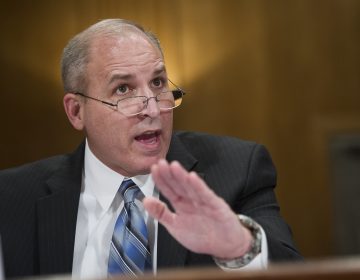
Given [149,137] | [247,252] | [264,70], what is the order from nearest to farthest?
1. [247,252]
2. [149,137]
3. [264,70]

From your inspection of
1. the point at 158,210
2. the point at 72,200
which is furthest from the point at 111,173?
the point at 158,210

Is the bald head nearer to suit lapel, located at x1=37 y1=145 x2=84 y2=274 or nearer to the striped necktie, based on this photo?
suit lapel, located at x1=37 y1=145 x2=84 y2=274

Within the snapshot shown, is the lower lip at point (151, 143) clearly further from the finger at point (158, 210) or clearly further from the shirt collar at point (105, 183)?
the finger at point (158, 210)

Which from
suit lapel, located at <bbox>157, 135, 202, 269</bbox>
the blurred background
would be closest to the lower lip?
suit lapel, located at <bbox>157, 135, 202, 269</bbox>

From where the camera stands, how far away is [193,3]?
4.56 meters

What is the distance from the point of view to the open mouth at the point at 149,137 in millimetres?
2021

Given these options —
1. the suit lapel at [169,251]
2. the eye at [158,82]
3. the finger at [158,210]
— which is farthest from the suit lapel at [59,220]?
the finger at [158,210]

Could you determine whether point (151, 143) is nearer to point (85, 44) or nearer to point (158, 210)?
point (85, 44)

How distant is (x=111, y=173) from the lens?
2133 mm

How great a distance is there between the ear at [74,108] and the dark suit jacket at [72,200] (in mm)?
103

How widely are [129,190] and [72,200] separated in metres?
0.18

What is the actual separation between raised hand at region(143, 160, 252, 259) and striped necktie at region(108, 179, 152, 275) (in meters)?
0.40

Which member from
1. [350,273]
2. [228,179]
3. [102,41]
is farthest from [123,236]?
[350,273]

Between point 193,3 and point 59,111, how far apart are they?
115cm
